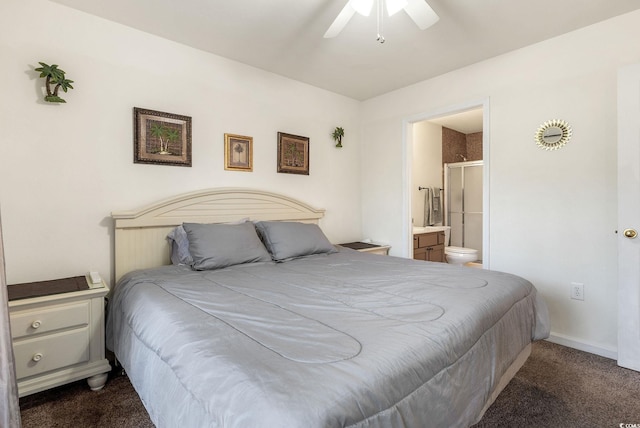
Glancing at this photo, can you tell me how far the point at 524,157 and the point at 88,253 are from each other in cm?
345

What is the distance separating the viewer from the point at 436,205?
17.1 feet

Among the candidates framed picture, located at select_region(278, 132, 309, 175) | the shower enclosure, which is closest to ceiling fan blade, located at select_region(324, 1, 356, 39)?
framed picture, located at select_region(278, 132, 309, 175)

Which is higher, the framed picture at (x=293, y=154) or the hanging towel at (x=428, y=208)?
the framed picture at (x=293, y=154)

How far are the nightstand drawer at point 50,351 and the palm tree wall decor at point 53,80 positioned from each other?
1437 mm

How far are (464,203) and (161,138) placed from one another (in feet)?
15.8

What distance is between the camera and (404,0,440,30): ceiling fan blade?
1.76 m

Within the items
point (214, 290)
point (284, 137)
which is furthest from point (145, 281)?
point (284, 137)

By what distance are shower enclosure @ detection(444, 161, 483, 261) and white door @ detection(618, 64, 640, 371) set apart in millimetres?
3106

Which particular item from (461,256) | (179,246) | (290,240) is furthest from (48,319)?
(461,256)

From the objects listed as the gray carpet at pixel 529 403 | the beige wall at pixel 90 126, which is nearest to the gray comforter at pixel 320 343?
the gray carpet at pixel 529 403

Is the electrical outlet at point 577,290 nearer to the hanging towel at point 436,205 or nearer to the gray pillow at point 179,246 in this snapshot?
the hanging towel at point 436,205

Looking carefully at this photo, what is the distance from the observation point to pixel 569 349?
8.09ft

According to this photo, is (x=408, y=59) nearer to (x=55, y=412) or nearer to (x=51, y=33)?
(x=51, y=33)

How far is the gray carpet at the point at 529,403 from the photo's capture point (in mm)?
1628
